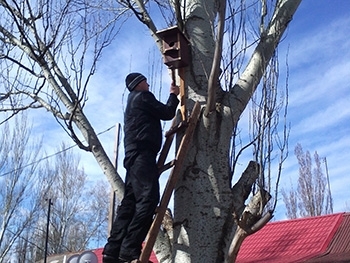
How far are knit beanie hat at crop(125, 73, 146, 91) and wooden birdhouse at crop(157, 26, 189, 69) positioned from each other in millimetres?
224

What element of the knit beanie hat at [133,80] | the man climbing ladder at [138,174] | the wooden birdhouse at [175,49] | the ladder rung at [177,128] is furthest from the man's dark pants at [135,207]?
the wooden birdhouse at [175,49]

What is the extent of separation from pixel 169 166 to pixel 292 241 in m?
6.64

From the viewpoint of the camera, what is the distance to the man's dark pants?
3.36 metres

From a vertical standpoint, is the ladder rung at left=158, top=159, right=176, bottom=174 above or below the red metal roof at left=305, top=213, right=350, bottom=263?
below

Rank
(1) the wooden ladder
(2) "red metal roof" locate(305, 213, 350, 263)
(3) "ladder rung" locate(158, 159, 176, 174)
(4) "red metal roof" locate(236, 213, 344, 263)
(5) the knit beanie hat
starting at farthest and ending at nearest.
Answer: (4) "red metal roof" locate(236, 213, 344, 263)
(2) "red metal roof" locate(305, 213, 350, 263)
(5) the knit beanie hat
(3) "ladder rung" locate(158, 159, 176, 174)
(1) the wooden ladder

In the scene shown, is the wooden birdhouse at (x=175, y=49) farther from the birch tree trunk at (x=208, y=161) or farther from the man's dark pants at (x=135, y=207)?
the man's dark pants at (x=135, y=207)

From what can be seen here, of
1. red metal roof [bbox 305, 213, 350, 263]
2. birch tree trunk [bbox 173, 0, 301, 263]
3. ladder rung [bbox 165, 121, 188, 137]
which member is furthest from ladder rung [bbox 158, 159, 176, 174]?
red metal roof [bbox 305, 213, 350, 263]

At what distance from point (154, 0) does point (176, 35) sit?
124cm

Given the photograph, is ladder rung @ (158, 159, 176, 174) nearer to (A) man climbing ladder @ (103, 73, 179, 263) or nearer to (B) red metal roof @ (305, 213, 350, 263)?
(A) man climbing ladder @ (103, 73, 179, 263)

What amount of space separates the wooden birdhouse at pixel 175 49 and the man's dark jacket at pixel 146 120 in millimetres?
250

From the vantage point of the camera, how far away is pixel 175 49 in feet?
12.5

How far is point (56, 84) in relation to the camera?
4.21m

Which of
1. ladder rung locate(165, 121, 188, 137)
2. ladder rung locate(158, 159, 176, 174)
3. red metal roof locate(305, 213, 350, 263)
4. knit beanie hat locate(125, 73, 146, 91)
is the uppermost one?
knit beanie hat locate(125, 73, 146, 91)

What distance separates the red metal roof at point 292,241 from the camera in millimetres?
8930
